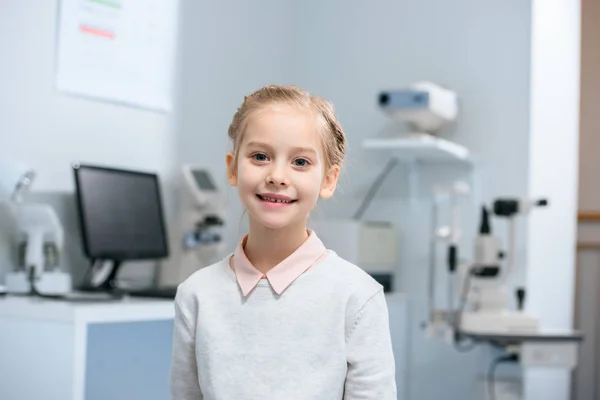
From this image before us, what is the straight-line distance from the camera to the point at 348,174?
105 inches

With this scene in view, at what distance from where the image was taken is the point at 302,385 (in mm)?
1064

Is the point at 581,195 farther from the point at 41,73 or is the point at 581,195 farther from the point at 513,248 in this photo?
the point at 41,73

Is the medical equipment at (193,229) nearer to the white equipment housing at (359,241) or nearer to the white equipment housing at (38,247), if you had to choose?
the white equipment housing at (359,241)

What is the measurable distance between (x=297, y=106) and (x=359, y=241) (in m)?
2.28

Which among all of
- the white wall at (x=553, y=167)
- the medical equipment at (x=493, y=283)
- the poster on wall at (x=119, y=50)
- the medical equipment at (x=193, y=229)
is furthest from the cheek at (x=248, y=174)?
the white wall at (x=553, y=167)

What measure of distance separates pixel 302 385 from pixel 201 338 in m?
0.14

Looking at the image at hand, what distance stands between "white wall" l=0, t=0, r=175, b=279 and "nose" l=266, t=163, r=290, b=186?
5.60ft

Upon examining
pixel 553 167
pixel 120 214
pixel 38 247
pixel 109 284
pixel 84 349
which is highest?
pixel 553 167

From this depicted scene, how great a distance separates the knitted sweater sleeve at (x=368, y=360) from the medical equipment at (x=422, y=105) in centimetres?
228

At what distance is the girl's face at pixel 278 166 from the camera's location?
1085mm

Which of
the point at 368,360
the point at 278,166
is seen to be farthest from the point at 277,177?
the point at 368,360

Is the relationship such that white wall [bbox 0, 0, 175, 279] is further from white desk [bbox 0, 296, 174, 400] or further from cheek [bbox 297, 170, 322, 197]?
cheek [bbox 297, 170, 322, 197]

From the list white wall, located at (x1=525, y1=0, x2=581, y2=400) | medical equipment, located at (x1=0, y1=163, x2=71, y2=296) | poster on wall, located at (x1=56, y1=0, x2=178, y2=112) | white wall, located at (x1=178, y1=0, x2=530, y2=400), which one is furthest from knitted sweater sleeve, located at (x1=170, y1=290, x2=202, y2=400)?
white wall, located at (x1=525, y1=0, x2=581, y2=400)

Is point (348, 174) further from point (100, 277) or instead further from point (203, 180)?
point (100, 277)
